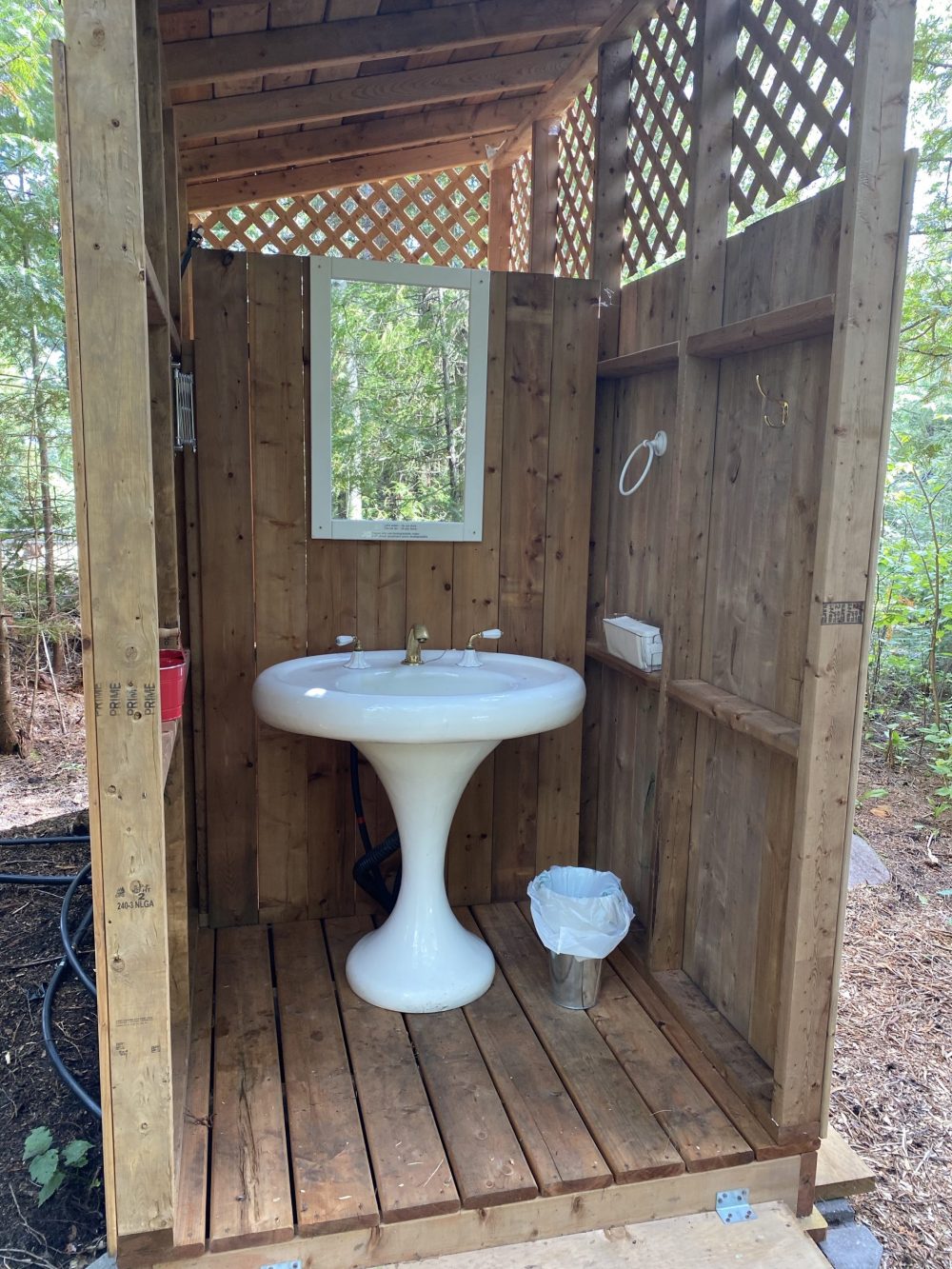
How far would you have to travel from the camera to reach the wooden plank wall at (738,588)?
73.9 inches

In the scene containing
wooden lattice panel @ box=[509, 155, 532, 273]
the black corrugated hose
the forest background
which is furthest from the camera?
the forest background

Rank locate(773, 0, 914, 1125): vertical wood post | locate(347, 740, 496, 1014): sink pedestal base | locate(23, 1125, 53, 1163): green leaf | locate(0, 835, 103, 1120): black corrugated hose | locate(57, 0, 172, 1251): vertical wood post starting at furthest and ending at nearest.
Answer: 1. locate(347, 740, 496, 1014): sink pedestal base
2. locate(0, 835, 103, 1120): black corrugated hose
3. locate(23, 1125, 53, 1163): green leaf
4. locate(773, 0, 914, 1125): vertical wood post
5. locate(57, 0, 172, 1251): vertical wood post

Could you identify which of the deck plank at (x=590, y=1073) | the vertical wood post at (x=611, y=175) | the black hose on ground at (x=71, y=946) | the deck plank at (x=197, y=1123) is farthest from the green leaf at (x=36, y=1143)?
the vertical wood post at (x=611, y=175)

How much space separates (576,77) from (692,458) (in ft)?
4.92

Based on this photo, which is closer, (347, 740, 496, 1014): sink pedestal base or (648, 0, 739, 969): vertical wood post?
(648, 0, 739, 969): vertical wood post

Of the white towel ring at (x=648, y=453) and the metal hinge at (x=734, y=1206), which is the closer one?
the metal hinge at (x=734, y=1206)

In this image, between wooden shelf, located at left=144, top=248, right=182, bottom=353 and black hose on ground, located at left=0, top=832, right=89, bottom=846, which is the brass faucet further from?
black hose on ground, located at left=0, top=832, right=89, bottom=846

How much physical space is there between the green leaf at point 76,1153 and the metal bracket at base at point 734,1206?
1.25 m

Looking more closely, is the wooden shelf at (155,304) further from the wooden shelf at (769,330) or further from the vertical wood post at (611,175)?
the vertical wood post at (611,175)

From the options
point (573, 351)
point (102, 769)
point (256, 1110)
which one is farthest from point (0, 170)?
point (256, 1110)

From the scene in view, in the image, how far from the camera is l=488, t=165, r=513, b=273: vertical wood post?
3732 millimetres

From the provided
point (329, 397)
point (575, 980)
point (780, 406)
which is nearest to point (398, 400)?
point (329, 397)

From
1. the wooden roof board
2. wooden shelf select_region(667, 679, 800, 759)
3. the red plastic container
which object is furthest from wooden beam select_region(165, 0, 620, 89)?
wooden shelf select_region(667, 679, 800, 759)

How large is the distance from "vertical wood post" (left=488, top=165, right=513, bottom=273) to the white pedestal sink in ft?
6.32
